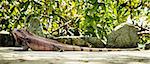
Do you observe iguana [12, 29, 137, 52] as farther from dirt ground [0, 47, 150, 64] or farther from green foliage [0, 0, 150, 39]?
dirt ground [0, 47, 150, 64]

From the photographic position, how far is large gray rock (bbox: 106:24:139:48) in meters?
5.15

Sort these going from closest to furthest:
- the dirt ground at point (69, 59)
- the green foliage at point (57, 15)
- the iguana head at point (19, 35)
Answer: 1. the dirt ground at point (69, 59)
2. the green foliage at point (57, 15)
3. the iguana head at point (19, 35)

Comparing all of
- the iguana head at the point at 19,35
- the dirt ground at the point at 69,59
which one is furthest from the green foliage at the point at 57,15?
the dirt ground at the point at 69,59

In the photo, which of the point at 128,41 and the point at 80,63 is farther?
the point at 128,41

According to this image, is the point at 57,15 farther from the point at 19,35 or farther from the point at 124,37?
the point at 124,37

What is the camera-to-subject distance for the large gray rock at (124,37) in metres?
5.15

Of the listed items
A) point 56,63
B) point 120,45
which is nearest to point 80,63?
point 56,63

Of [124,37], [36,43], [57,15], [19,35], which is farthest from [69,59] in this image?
[124,37]

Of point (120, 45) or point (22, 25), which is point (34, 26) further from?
point (120, 45)

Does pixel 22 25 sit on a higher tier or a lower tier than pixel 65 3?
lower

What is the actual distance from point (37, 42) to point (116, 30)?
1.67 meters

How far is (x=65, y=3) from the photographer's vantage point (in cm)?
586

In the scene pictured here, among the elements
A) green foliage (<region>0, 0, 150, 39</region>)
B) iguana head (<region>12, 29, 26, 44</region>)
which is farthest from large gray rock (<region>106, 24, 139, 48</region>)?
iguana head (<region>12, 29, 26, 44</region>)

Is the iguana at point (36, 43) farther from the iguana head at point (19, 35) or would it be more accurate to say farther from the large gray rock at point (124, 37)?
the large gray rock at point (124, 37)
